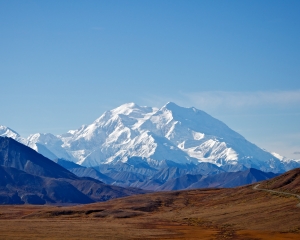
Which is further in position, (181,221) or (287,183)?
(287,183)

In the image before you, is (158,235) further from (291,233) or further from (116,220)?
(116,220)

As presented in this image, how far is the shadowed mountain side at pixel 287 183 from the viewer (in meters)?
139

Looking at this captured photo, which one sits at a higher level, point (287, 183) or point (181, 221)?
point (287, 183)

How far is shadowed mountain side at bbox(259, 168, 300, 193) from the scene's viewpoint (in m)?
139

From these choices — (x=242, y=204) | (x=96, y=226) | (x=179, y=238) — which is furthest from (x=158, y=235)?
(x=242, y=204)

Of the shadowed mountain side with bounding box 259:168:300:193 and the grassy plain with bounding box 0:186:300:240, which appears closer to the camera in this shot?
the grassy plain with bounding box 0:186:300:240

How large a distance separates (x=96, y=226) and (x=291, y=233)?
33.9 meters

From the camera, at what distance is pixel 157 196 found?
185250 mm

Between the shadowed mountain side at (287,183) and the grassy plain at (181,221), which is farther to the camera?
the shadowed mountain side at (287,183)

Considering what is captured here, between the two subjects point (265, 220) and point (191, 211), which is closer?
point (265, 220)

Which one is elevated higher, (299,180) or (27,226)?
(299,180)

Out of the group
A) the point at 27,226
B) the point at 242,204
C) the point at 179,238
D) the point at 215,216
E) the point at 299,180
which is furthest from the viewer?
the point at 299,180

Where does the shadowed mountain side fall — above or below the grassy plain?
above

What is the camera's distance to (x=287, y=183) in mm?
146875
